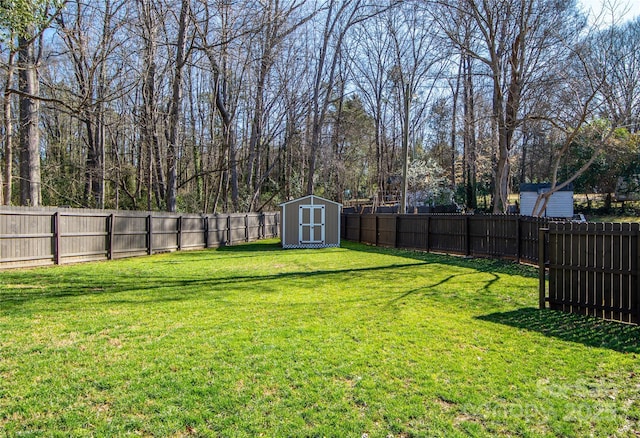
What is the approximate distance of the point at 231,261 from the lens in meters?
11.9

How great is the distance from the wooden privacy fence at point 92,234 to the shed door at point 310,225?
3777 millimetres

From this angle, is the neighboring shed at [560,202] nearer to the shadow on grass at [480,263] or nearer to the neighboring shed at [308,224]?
the neighboring shed at [308,224]

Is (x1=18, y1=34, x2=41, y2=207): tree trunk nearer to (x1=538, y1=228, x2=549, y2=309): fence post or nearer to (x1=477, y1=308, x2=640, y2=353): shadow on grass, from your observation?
(x1=477, y1=308, x2=640, y2=353): shadow on grass

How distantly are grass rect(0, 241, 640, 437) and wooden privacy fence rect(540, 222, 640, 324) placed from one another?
265 millimetres

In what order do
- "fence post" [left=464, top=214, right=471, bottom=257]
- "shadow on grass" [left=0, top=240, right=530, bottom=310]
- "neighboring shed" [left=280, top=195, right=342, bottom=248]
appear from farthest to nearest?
1. "neighboring shed" [left=280, top=195, right=342, bottom=248]
2. "fence post" [left=464, top=214, right=471, bottom=257]
3. "shadow on grass" [left=0, top=240, right=530, bottom=310]

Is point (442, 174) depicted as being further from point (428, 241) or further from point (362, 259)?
point (362, 259)

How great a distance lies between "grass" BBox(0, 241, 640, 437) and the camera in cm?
268

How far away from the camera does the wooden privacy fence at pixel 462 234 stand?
34.3ft

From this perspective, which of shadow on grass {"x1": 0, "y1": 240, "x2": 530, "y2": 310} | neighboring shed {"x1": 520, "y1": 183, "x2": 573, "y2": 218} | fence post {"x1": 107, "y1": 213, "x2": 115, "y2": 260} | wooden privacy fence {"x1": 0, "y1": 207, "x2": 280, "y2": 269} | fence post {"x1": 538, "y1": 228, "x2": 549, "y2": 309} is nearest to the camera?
fence post {"x1": 538, "y1": 228, "x2": 549, "y2": 309}

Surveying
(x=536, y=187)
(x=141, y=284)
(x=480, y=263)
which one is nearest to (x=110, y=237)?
(x=141, y=284)

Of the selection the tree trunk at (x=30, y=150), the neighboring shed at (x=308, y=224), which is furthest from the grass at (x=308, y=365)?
the neighboring shed at (x=308, y=224)

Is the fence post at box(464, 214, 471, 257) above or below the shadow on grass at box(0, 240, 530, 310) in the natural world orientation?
above

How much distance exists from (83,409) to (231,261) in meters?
9.21

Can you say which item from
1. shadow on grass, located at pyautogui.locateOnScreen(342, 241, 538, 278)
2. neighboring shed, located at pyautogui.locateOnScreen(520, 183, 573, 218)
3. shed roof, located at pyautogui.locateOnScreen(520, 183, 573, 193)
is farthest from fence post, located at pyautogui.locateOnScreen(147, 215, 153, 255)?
shed roof, located at pyautogui.locateOnScreen(520, 183, 573, 193)
